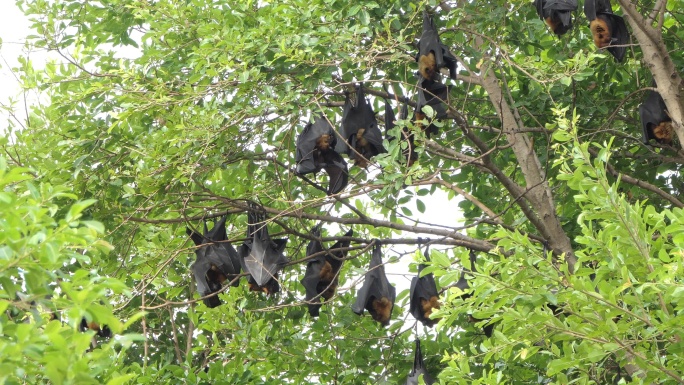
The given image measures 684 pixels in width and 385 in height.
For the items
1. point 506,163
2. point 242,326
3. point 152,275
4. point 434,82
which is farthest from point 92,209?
point 506,163

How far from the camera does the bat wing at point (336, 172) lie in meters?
6.76

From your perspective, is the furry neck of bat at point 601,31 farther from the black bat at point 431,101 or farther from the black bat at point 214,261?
the black bat at point 214,261

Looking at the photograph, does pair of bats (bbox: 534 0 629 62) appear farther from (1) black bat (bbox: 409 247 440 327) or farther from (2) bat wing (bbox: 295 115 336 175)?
(1) black bat (bbox: 409 247 440 327)

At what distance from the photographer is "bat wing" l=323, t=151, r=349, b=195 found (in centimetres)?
676

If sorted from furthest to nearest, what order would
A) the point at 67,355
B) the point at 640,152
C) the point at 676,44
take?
the point at 640,152, the point at 676,44, the point at 67,355

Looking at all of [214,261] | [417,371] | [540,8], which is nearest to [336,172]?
[214,261]

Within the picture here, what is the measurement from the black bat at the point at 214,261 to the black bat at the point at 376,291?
2.87 feet

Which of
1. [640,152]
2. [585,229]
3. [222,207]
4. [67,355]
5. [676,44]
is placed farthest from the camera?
[640,152]

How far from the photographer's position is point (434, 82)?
658 cm

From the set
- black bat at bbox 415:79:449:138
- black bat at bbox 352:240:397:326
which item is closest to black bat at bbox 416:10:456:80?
black bat at bbox 415:79:449:138

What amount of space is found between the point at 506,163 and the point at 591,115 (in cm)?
106

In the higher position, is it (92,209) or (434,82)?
(434,82)

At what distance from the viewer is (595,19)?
21.2 feet

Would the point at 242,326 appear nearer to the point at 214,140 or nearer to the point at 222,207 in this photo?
the point at 222,207
